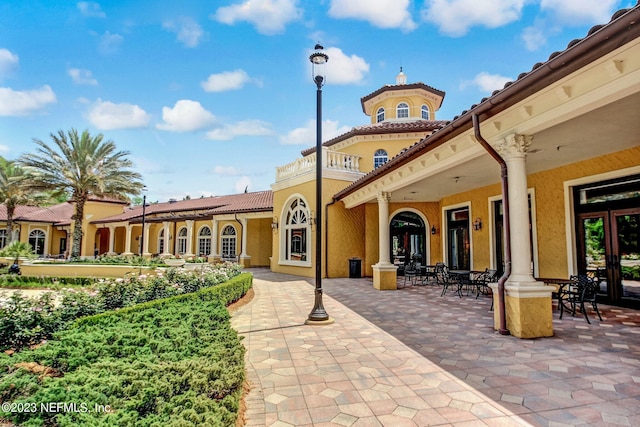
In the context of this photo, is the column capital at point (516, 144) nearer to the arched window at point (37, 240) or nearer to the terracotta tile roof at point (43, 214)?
the terracotta tile roof at point (43, 214)

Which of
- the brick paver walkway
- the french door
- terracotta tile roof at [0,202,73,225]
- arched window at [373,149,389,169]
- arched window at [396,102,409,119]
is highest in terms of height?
arched window at [396,102,409,119]

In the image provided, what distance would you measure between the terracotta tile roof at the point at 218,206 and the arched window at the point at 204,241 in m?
1.42

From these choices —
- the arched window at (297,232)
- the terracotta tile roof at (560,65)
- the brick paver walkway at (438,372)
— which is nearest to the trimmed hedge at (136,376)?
the brick paver walkway at (438,372)

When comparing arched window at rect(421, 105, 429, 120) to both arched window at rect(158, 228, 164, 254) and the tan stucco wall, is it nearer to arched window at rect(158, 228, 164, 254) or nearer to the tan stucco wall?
the tan stucco wall

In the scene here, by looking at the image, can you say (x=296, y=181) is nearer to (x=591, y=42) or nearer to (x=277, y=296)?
(x=277, y=296)

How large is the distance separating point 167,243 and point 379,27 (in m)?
22.4

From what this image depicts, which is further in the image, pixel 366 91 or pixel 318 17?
pixel 366 91

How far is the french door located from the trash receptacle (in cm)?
775

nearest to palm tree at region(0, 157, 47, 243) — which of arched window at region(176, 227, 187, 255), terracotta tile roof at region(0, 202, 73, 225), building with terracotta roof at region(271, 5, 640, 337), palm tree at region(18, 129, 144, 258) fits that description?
terracotta tile roof at region(0, 202, 73, 225)

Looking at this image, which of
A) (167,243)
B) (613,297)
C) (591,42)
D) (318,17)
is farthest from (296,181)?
(167,243)

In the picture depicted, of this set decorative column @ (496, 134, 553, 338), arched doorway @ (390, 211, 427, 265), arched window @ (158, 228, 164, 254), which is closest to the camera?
decorative column @ (496, 134, 553, 338)

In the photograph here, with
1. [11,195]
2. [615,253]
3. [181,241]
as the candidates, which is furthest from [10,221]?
[615,253]

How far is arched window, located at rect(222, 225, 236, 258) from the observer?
75.6ft

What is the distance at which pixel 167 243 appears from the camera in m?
25.1
